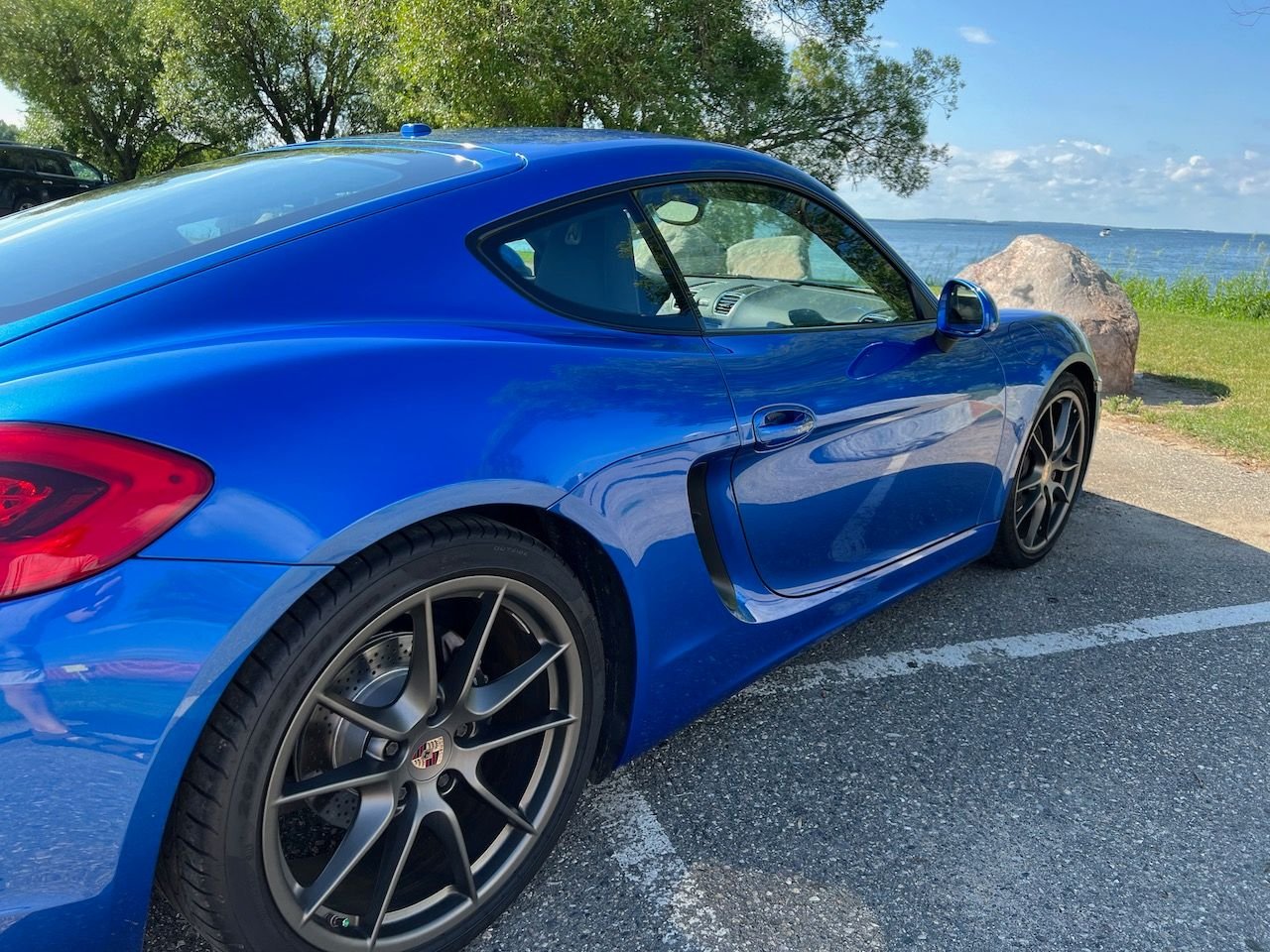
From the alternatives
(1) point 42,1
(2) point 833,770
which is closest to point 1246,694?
(2) point 833,770

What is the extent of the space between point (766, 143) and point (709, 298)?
1518cm

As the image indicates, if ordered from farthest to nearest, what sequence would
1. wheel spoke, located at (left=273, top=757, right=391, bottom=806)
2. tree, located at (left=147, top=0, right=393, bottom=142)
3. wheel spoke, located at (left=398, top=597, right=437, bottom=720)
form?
tree, located at (left=147, top=0, right=393, bottom=142), wheel spoke, located at (left=398, top=597, right=437, bottom=720), wheel spoke, located at (left=273, top=757, right=391, bottom=806)

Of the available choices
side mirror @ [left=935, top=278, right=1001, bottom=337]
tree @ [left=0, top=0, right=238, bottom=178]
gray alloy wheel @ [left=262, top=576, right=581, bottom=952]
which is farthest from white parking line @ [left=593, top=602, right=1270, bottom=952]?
tree @ [left=0, top=0, right=238, bottom=178]

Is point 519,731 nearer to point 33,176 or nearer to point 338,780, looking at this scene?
point 338,780

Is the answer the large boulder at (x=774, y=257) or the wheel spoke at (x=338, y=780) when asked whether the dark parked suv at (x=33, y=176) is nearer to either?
the large boulder at (x=774, y=257)

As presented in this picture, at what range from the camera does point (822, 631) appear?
2.52 meters

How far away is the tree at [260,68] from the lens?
2035cm

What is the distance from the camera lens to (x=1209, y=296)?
46.4ft

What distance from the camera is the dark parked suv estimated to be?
13.8m

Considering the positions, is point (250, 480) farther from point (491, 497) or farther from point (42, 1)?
point (42, 1)

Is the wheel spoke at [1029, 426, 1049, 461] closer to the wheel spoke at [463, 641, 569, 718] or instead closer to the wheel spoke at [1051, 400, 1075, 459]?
the wheel spoke at [1051, 400, 1075, 459]

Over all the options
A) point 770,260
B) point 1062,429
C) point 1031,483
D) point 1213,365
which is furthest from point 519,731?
point 1213,365

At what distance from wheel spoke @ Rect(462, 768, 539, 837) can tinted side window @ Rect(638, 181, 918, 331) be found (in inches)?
42.4

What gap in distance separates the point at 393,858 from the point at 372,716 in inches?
10.5
